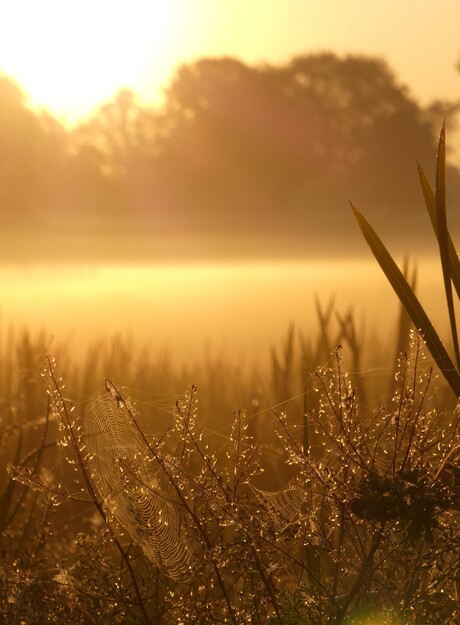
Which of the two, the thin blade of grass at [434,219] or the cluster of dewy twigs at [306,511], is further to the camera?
the thin blade of grass at [434,219]

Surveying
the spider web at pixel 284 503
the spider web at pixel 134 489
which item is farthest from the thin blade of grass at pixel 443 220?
the spider web at pixel 134 489

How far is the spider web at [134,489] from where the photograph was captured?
43.0 inches

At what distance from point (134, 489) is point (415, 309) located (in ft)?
1.54

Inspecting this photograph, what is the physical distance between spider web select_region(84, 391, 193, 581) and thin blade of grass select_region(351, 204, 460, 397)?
1.36 feet

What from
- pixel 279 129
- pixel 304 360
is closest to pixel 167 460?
pixel 304 360

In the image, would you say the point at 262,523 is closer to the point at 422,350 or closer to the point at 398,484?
the point at 398,484

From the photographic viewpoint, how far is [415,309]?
3.74ft

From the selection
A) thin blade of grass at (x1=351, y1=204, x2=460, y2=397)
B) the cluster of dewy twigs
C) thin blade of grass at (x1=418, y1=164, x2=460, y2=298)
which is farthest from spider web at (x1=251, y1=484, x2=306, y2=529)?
thin blade of grass at (x1=418, y1=164, x2=460, y2=298)

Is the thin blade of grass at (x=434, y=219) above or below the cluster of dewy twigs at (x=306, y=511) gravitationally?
above

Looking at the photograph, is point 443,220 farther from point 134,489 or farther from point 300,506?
point 134,489

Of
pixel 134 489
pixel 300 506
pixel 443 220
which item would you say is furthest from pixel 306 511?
pixel 443 220

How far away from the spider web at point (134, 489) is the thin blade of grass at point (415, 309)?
416 millimetres

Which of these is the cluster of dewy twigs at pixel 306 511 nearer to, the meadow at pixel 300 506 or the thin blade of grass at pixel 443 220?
the meadow at pixel 300 506

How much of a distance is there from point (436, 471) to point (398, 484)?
0.23ft
